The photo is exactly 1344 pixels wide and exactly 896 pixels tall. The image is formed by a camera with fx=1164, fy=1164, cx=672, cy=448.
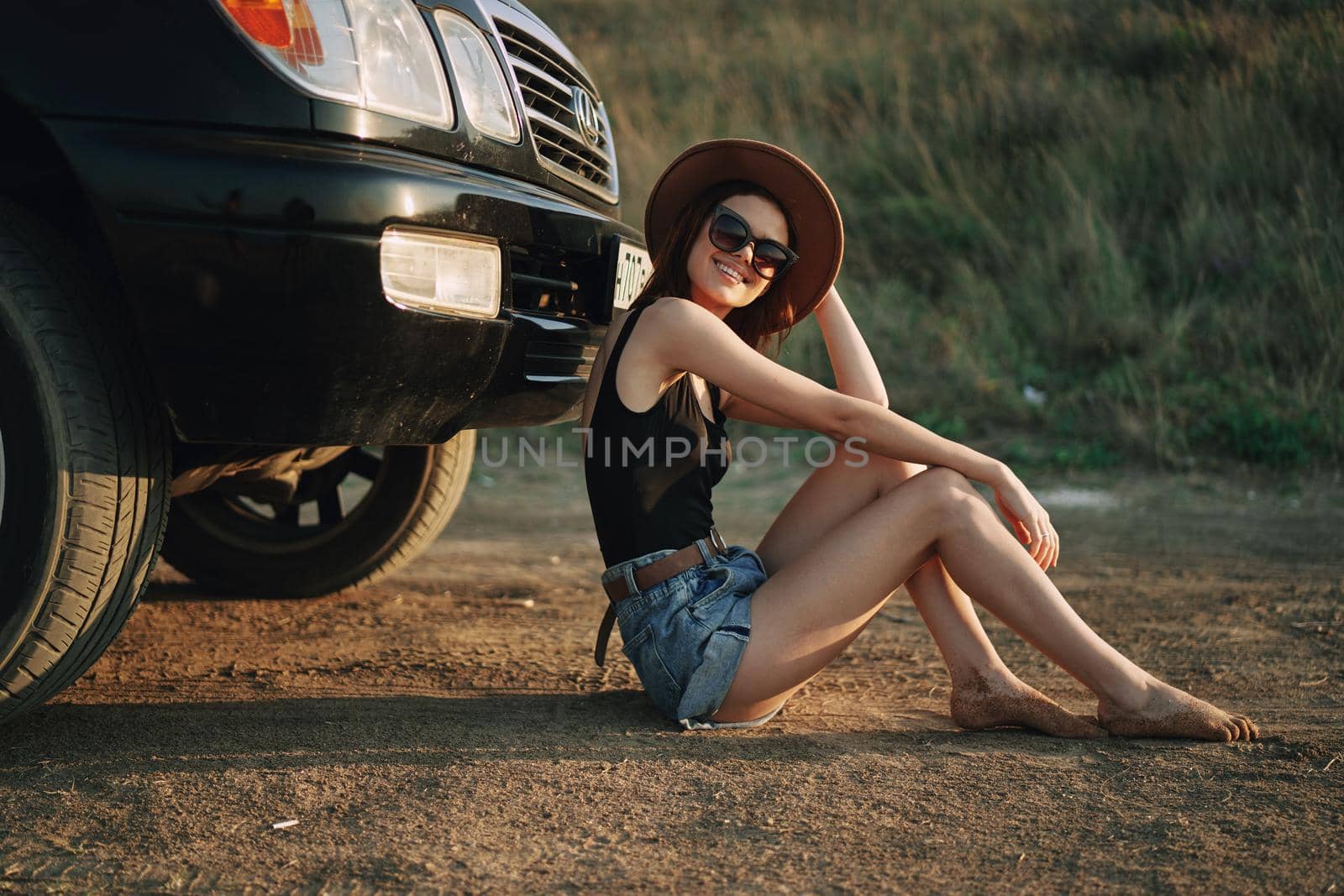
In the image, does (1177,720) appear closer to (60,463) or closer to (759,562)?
(759,562)

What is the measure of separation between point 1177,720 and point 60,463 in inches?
84.5

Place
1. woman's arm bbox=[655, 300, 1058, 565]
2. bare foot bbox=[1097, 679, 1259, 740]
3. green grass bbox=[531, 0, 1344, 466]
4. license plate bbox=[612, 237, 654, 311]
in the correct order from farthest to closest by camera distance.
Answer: green grass bbox=[531, 0, 1344, 466], license plate bbox=[612, 237, 654, 311], woman's arm bbox=[655, 300, 1058, 565], bare foot bbox=[1097, 679, 1259, 740]

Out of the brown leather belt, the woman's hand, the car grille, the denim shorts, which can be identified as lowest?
the denim shorts

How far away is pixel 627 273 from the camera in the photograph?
8.96ft

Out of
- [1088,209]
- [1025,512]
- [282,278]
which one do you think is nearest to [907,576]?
[1025,512]

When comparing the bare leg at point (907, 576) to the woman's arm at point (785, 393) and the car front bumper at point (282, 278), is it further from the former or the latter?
the car front bumper at point (282, 278)

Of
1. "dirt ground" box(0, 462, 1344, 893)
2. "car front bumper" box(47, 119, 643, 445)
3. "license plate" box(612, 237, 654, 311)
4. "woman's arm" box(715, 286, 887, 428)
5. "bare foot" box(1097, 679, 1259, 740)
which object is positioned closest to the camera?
"dirt ground" box(0, 462, 1344, 893)

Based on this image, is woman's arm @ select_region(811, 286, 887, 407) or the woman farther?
woman's arm @ select_region(811, 286, 887, 407)

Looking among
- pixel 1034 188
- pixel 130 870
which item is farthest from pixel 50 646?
pixel 1034 188

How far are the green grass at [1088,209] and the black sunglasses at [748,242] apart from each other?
3.75 m

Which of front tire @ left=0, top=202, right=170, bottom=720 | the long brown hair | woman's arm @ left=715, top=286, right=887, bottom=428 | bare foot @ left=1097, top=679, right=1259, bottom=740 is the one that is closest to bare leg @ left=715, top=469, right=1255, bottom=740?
bare foot @ left=1097, top=679, right=1259, bottom=740

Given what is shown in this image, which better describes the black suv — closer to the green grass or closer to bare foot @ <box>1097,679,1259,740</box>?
bare foot @ <box>1097,679,1259,740</box>

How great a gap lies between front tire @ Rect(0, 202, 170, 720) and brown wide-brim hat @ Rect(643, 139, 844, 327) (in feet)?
3.86

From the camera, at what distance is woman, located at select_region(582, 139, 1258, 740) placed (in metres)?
2.35
